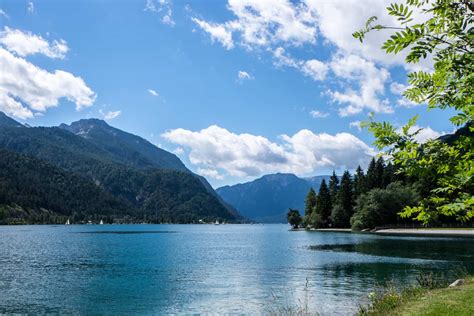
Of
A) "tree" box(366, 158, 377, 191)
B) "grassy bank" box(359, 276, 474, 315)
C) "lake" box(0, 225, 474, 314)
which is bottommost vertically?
"lake" box(0, 225, 474, 314)

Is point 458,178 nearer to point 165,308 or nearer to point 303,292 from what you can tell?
point 165,308

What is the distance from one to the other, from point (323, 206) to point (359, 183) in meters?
23.9

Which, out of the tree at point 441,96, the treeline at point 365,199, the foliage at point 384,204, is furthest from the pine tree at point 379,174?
the tree at point 441,96

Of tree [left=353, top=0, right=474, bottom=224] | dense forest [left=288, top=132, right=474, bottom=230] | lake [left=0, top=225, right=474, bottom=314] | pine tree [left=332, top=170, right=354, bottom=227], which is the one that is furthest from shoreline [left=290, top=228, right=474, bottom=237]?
tree [left=353, top=0, right=474, bottom=224]

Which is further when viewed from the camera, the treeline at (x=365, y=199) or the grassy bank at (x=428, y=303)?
the treeline at (x=365, y=199)

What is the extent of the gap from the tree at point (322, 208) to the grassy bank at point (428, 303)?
167114mm

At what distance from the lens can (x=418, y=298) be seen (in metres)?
22.2

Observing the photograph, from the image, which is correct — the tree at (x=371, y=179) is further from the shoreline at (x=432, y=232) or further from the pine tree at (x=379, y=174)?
the shoreline at (x=432, y=232)

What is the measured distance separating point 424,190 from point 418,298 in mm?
130571

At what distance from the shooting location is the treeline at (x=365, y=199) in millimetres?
145125

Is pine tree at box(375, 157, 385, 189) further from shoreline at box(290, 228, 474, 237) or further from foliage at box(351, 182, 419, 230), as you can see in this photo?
shoreline at box(290, 228, 474, 237)

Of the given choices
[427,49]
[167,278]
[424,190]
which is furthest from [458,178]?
[424,190]

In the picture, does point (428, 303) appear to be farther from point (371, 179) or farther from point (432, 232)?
point (371, 179)

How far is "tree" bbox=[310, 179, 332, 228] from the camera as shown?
621 feet
